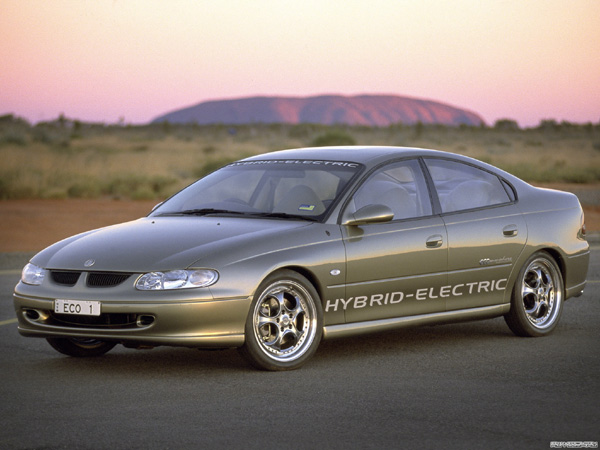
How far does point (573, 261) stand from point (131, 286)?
436 cm

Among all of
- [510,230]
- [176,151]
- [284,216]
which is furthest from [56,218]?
[176,151]

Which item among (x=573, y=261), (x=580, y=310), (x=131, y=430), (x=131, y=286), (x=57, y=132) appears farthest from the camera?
(x=57, y=132)

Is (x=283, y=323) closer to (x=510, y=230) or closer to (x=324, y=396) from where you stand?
(x=324, y=396)

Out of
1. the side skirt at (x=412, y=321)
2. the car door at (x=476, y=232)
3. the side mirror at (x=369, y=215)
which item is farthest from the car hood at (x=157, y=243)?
the car door at (x=476, y=232)

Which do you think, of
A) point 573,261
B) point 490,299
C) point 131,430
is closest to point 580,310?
point 573,261

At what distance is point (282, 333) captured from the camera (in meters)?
7.98

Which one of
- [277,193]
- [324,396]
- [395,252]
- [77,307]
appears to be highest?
[277,193]

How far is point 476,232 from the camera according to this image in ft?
30.4

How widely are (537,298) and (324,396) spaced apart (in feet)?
11.2

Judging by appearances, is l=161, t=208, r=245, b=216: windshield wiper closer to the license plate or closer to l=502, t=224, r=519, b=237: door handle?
the license plate

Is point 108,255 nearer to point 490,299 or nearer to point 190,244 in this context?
point 190,244

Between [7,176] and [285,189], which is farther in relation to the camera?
[7,176]

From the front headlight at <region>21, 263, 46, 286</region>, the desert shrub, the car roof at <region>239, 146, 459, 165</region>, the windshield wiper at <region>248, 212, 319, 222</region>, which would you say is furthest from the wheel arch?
the desert shrub

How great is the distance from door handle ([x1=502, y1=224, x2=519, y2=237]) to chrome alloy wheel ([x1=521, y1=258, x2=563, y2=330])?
1.20 ft
